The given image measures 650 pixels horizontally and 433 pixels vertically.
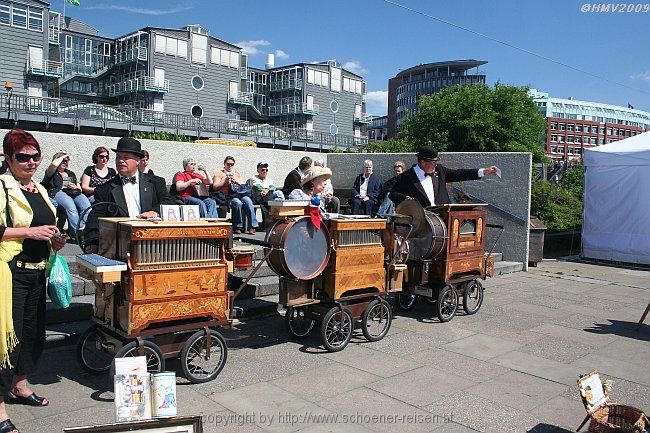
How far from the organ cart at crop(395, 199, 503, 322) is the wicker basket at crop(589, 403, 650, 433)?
3.14 m

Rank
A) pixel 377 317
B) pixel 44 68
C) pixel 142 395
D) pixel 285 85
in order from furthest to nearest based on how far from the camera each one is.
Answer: pixel 285 85, pixel 44 68, pixel 377 317, pixel 142 395

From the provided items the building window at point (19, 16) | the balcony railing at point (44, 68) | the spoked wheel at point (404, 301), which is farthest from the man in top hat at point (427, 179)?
the building window at point (19, 16)

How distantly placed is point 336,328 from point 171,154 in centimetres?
642

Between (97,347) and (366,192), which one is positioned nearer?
(97,347)

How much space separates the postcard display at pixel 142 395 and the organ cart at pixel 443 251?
157 inches

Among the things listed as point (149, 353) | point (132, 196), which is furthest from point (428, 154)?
point (149, 353)

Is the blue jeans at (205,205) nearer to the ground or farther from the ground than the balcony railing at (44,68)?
nearer to the ground

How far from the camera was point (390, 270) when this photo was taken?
21.5 feet

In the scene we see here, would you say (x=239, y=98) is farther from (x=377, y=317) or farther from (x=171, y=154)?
(x=377, y=317)

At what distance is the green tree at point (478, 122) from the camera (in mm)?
25250

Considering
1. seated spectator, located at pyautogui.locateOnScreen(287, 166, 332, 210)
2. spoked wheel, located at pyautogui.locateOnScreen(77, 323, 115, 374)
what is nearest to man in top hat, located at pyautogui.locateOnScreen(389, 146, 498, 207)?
seated spectator, located at pyautogui.locateOnScreen(287, 166, 332, 210)

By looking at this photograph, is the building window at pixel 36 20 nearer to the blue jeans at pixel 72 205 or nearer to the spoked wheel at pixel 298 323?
the blue jeans at pixel 72 205

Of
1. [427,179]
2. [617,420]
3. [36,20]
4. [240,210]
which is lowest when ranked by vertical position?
[617,420]

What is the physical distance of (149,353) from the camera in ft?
15.1
